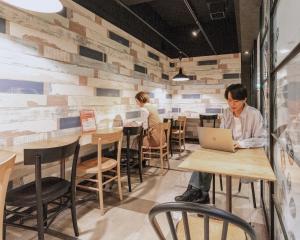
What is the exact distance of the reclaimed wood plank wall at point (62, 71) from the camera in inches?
92.5

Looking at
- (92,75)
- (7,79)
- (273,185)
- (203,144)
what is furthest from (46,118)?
(273,185)

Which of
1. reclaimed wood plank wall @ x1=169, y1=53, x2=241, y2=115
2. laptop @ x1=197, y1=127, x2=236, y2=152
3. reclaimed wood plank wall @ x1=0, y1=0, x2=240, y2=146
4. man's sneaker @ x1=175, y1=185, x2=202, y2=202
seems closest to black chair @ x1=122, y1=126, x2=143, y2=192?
reclaimed wood plank wall @ x1=0, y1=0, x2=240, y2=146

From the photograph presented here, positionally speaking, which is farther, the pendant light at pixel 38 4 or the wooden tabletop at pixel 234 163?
the pendant light at pixel 38 4

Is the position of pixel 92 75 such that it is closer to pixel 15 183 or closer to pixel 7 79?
pixel 7 79

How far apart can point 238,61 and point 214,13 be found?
90.5 inches

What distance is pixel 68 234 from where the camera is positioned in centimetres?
212

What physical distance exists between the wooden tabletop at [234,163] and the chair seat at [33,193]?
1.06m

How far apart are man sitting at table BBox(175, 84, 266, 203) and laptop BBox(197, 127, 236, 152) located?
0.60ft

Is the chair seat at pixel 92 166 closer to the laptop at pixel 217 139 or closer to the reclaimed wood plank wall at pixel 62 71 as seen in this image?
the reclaimed wood plank wall at pixel 62 71

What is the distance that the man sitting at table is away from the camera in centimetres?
222

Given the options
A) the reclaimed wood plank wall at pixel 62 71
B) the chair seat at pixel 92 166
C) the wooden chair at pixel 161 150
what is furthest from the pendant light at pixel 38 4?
the wooden chair at pixel 161 150

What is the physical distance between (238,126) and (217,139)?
19.6 inches

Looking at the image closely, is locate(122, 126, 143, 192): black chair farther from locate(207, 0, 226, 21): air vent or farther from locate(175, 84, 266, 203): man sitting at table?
locate(207, 0, 226, 21): air vent

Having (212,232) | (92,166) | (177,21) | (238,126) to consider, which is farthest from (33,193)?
(177,21)
